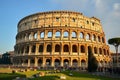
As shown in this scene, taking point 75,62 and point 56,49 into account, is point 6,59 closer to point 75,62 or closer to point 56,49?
point 56,49

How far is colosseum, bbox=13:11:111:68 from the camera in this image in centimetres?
4447

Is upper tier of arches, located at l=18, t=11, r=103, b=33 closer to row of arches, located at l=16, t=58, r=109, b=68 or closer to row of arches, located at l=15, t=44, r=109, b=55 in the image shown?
row of arches, located at l=15, t=44, r=109, b=55

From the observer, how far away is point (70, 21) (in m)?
47.2

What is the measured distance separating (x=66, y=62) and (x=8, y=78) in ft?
91.0

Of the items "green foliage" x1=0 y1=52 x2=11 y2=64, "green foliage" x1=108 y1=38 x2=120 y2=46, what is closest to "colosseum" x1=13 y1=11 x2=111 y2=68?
"green foliage" x1=108 y1=38 x2=120 y2=46

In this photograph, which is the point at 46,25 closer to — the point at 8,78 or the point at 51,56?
the point at 51,56

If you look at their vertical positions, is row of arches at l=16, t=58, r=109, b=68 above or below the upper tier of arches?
below

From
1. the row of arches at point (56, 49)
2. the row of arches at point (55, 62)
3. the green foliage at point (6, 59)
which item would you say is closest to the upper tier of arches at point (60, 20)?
the row of arches at point (56, 49)

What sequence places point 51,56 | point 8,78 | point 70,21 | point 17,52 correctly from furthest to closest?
point 17,52 < point 70,21 < point 51,56 < point 8,78

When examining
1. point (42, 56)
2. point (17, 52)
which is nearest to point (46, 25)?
point (42, 56)

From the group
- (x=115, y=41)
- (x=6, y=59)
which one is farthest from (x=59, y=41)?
(x=6, y=59)

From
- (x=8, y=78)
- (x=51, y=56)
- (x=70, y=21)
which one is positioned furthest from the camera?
(x=70, y=21)

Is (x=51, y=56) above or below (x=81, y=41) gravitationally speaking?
below

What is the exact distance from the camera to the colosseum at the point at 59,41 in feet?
146
